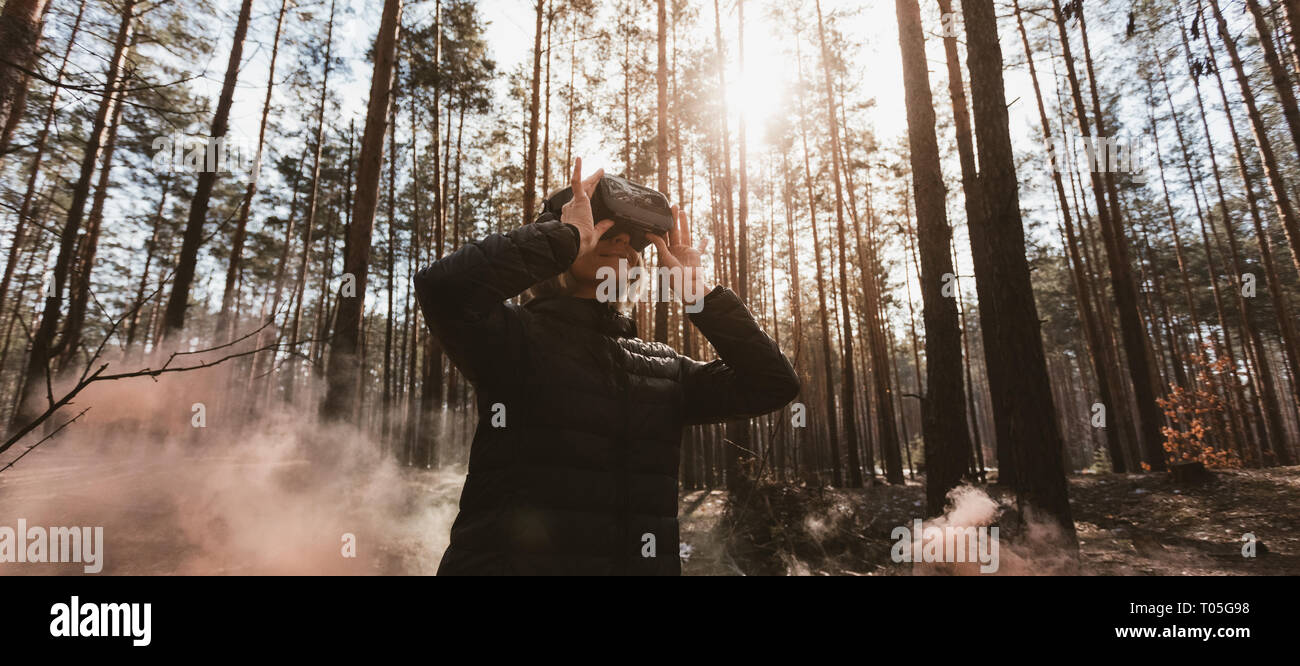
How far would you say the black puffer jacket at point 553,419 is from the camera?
1449 mm

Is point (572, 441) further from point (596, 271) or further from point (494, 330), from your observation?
point (596, 271)

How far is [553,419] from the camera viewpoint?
1575 mm

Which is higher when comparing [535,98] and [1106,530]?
[535,98]

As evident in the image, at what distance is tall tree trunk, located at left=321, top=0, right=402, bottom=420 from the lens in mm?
7555

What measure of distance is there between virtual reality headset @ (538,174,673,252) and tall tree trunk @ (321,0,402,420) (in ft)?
23.0

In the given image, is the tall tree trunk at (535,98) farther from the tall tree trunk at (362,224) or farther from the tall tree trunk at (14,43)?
the tall tree trunk at (14,43)

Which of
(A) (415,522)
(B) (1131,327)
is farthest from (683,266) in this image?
(B) (1131,327)

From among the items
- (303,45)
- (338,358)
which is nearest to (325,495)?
(338,358)

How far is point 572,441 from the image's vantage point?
1.58 m

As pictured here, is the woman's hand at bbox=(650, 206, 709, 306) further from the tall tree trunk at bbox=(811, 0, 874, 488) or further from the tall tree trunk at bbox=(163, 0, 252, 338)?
the tall tree trunk at bbox=(811, 0, 874, 488)

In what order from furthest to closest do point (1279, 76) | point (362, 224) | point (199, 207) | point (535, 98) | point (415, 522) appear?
1. point (535, 98)
2. point (199, 207)
3. point (1279, 76)
4. point (415, 522)
5. point (362, 224)

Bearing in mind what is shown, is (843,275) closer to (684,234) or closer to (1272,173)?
(1272,173)

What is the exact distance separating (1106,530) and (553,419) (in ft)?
34.0
